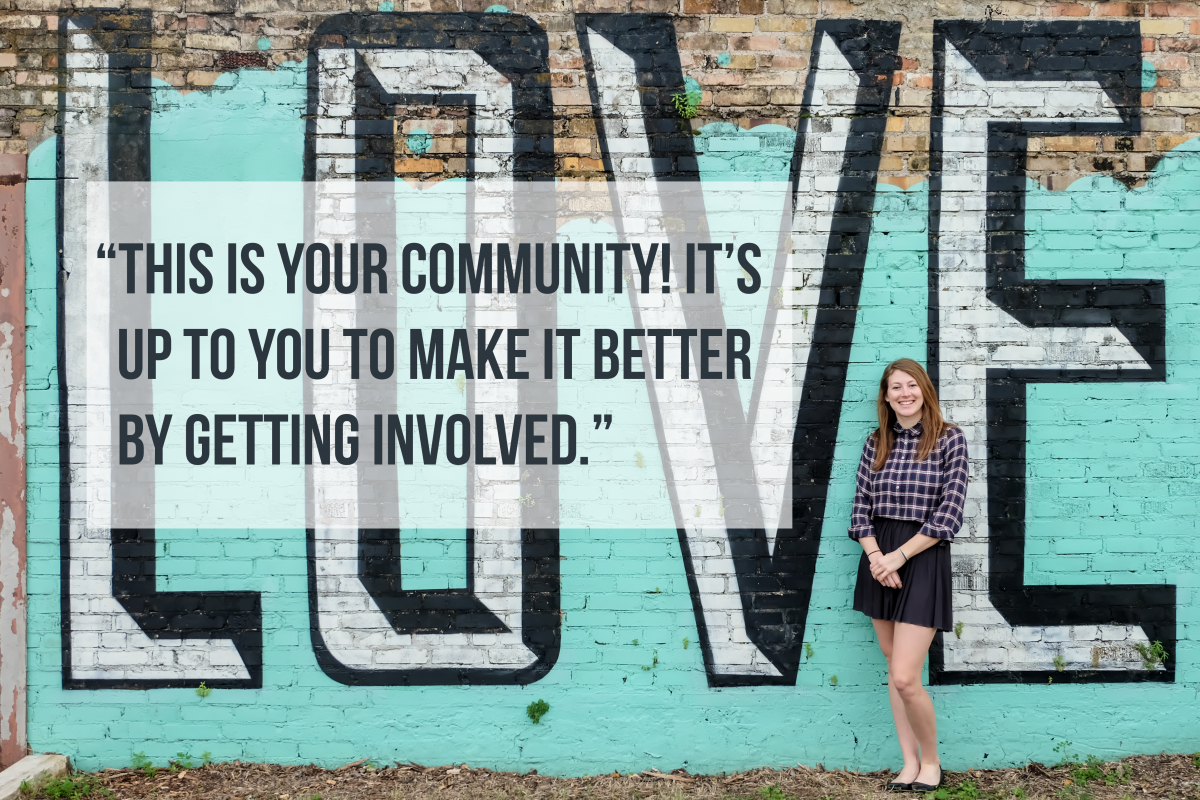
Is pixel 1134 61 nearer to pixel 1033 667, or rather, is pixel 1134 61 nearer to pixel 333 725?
pixel 1033 667

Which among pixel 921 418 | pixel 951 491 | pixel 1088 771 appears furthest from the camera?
pixel 1088 771

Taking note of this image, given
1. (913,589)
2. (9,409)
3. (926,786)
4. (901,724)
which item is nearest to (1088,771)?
(926,786)

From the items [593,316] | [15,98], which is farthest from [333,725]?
[15,98]

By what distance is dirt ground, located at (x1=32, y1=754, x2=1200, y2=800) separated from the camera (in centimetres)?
374

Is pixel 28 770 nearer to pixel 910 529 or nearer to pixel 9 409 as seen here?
pixel 9 409

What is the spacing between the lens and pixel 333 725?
3953 mm

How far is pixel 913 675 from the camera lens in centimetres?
354

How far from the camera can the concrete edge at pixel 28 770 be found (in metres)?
3.60

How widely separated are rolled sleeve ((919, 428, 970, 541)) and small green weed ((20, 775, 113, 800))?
3.84 metres

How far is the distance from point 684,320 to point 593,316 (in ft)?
1.43

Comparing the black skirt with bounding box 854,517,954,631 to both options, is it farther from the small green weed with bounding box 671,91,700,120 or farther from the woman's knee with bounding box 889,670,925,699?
the small green weed with bounding box 671,91,700,120

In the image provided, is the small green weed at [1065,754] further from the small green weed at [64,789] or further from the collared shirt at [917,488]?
the small green weed at [64,789]

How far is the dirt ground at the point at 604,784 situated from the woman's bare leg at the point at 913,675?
1.13ft

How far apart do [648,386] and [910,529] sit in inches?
52.4
